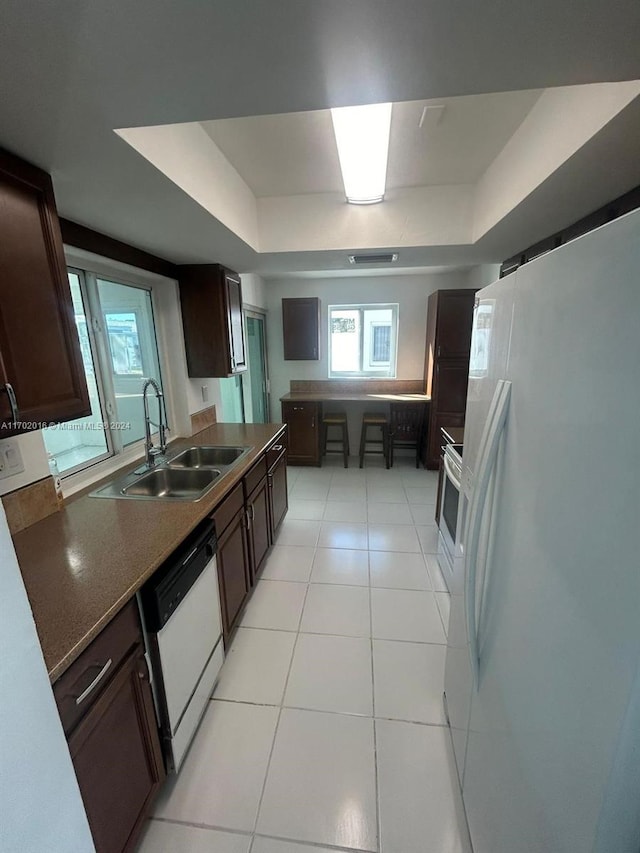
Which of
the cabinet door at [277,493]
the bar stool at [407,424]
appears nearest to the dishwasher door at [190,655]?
the cabinet door at [277,493]

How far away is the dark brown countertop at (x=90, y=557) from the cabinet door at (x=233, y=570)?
272mm

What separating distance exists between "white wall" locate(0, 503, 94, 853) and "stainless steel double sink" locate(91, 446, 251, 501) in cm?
107

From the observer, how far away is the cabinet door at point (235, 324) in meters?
2.78

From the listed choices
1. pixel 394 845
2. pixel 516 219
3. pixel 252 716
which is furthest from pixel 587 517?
pixel 516 219

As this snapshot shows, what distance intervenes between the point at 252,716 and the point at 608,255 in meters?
2.01

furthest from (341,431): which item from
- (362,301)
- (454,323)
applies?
(454,323)

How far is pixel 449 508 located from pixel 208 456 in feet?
5.66

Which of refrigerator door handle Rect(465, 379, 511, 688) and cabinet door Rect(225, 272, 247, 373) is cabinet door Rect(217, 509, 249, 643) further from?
cabinet door Rect(225, 272, 247, 373)

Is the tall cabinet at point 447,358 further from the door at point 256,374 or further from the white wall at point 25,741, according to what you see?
the white wall at point 25,741

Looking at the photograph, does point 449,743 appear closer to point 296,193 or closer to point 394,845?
point 394,845

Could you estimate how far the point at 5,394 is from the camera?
102 centimetres

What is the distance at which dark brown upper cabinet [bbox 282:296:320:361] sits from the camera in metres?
4.59

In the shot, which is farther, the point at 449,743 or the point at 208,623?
the point at 208,623

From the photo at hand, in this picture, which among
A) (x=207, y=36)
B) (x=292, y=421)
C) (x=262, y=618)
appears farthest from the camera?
(x=292, y=421)
